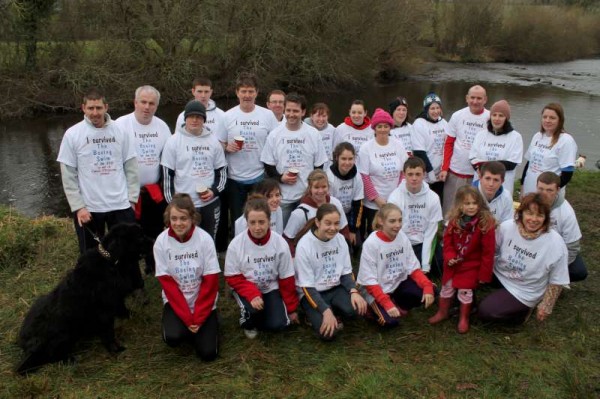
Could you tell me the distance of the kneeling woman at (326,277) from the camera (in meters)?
4.26

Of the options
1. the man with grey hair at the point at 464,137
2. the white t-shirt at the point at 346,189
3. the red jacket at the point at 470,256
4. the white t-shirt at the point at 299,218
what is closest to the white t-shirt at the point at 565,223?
the red jacket at the point at 470,256

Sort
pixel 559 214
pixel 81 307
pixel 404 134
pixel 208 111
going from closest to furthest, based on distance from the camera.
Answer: pixel 81 307
pixel 559 214
pixel 208 111
pixel 404 134

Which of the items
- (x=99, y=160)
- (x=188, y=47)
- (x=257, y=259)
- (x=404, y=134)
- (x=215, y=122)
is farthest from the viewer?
(x=188, y=47)

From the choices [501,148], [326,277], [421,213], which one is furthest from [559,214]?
[326,277]

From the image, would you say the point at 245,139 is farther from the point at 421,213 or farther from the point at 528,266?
the point at 528,266

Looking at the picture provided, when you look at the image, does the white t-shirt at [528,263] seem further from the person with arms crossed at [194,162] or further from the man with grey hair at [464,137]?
the person with arms crossed at [194,162]

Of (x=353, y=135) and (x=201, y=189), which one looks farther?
(x=353, y=135)

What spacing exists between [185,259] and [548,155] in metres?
3.90

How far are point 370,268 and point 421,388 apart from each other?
1.11m

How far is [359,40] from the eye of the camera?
2428cm

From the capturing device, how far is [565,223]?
188 inches

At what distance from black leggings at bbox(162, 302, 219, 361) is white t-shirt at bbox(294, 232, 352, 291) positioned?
2.69ft

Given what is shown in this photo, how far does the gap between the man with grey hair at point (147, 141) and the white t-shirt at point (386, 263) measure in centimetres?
223

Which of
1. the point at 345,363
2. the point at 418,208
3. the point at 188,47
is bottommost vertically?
the point at 345,363
